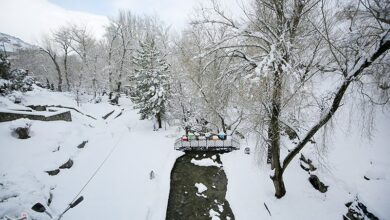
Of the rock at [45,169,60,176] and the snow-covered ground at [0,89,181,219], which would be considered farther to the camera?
the rock at [45,169,60,176]

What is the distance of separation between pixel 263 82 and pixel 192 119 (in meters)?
16.3

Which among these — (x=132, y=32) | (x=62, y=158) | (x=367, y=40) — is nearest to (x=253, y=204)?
(x=367, y=40)

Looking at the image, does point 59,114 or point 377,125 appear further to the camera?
point 59,114

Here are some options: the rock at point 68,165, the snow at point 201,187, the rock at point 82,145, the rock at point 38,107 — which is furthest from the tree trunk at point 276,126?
the rock at point 38,107

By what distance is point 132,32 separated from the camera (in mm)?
41750

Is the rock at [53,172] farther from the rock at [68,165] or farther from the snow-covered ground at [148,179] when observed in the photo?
the rock at [68,165]

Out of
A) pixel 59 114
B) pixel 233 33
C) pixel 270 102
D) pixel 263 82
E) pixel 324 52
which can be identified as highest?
pixel 233 33

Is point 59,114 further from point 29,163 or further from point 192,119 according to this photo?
point 192,119

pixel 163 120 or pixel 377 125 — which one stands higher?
pixel 377 125

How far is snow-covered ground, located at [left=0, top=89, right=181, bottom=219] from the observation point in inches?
363

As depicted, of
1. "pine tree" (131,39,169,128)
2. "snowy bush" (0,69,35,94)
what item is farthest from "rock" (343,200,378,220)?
"snowy bush" (0,69,35,94)

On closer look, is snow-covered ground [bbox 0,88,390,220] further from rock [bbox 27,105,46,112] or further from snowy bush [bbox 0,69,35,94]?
rock [bbox 27,105,46,112]

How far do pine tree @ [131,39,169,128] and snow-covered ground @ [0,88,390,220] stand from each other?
7.00 m

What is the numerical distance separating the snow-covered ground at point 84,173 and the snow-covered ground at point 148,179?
4 centimetres
